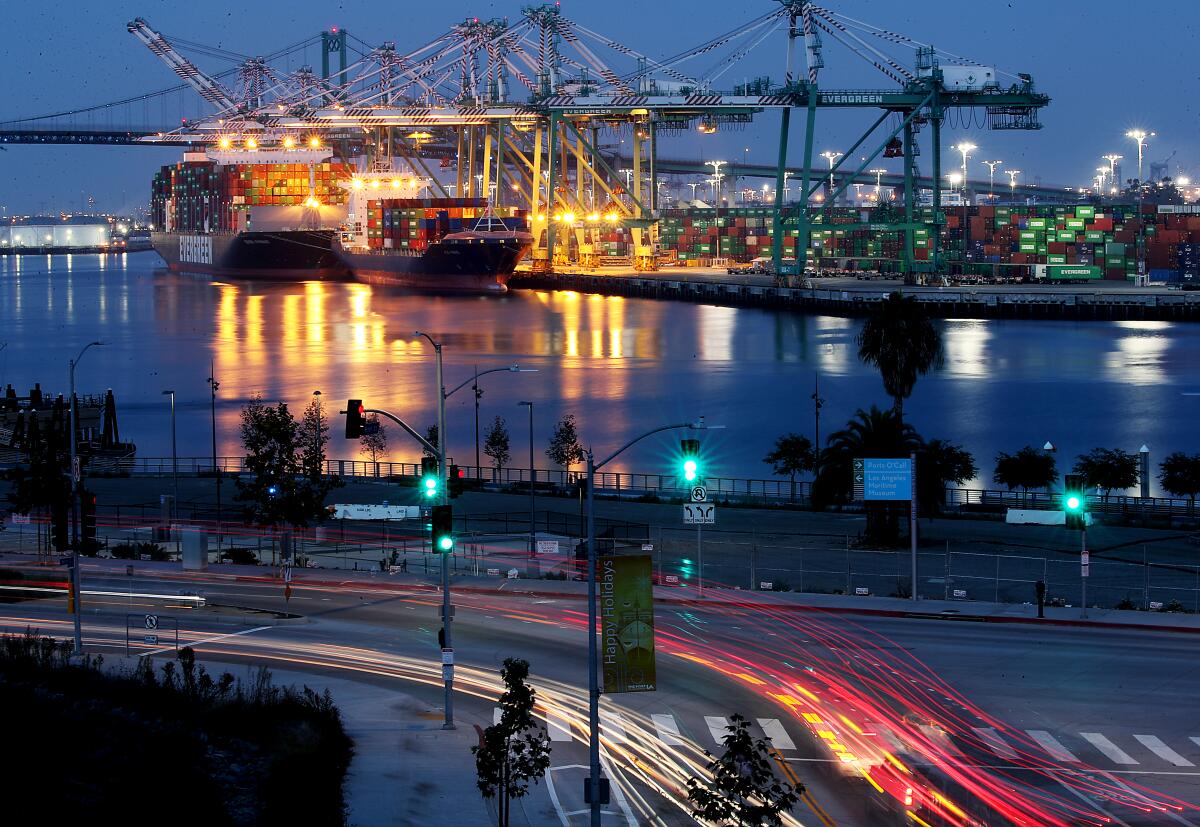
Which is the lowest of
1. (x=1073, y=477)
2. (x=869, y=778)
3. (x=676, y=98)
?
(x=869, y=778)

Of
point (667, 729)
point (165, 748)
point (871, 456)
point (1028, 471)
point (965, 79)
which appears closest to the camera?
point (165, 748)

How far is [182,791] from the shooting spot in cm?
1680

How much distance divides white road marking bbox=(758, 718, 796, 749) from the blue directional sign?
13.4m

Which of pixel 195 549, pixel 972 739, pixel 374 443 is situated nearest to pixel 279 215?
pixel 374 443

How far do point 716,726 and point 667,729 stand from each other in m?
0.65

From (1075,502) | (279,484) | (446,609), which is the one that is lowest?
(446,609)

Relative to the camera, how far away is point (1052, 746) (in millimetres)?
19844

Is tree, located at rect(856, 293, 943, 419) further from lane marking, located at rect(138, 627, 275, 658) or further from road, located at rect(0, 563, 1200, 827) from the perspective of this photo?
lane marking, located at rect(138, 627, 275, 658)

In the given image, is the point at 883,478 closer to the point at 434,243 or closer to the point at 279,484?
the point at 279,484

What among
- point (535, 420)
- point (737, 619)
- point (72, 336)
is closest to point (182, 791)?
point (737, 619)

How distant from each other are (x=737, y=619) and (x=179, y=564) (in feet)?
42.2

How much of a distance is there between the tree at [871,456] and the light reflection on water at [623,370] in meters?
21.4

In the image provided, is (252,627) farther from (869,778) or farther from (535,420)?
(535,420)

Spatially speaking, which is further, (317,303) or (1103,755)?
(317,303)
